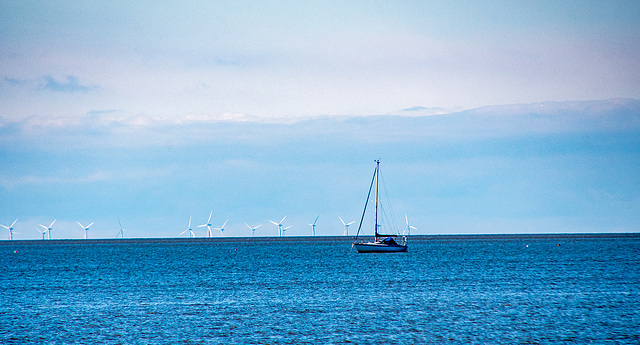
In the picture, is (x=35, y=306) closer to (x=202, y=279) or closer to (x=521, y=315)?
(x=202, y=279)

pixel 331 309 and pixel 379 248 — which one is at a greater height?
pixel 379 248

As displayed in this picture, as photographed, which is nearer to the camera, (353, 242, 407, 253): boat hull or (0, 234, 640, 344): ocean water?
(0, 234, 640, 344): ocean water

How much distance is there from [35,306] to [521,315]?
137 feet

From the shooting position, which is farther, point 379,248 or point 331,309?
point 379,248

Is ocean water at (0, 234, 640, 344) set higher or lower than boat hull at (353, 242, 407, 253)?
lower

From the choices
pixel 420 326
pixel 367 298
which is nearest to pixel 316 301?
pixel 367 298

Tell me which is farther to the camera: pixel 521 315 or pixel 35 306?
pixel 35 306

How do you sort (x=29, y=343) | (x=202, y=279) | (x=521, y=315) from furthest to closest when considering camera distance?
(x=202, y=279), (x=521, y=315), (x=29, y=343)

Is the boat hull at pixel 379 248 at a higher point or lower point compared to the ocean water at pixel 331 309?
higher

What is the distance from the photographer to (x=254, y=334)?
48.7m

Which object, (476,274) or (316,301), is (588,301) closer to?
(316,301)

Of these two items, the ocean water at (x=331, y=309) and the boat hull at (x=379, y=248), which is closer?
the ocean water at (x=331, y=309)


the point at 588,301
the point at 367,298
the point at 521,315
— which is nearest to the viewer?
the point at 521,315

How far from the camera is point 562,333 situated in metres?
46.9
